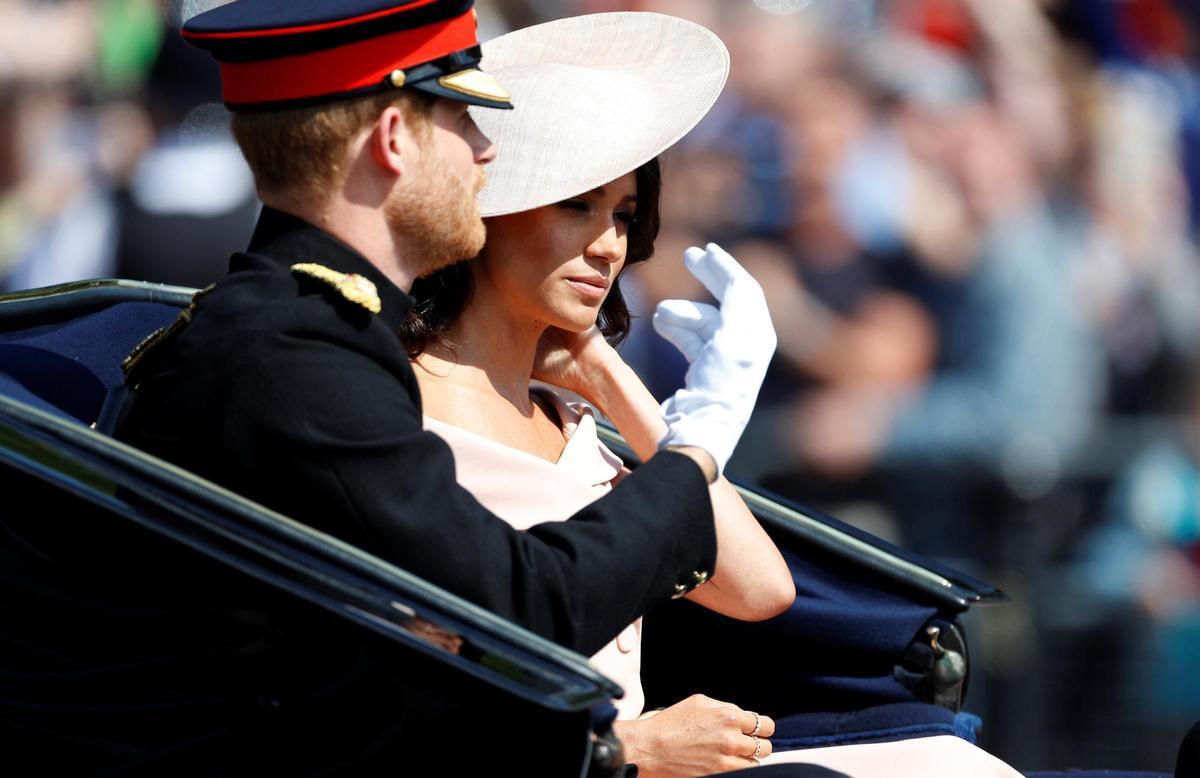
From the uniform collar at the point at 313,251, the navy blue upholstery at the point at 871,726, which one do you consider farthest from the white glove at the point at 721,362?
the navy blue upholstery at the point at 871,726

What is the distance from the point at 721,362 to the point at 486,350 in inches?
20.6

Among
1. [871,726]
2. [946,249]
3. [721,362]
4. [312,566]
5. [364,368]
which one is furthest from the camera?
[946,249]

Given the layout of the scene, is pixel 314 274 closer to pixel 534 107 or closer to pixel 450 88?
pixel 450 88

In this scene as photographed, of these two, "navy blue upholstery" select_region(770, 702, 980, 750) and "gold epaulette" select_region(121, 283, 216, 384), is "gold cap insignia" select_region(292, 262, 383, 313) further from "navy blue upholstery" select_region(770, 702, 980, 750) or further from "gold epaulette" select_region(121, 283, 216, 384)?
"navy blue upholstery" select_region(770, 702, 980, 750)

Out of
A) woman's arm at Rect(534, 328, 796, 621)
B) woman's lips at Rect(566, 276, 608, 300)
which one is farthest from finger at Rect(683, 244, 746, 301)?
woman's arm at Rect(534, 328, 796, 621)

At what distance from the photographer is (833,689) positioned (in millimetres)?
2811

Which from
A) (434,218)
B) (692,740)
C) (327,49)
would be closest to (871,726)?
(692,740)

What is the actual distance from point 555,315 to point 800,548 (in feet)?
2.10

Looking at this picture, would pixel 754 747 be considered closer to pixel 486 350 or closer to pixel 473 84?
pixel 486 350

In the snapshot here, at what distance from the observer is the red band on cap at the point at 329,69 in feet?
6.34

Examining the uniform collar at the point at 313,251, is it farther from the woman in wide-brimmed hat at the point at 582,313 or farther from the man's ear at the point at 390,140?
the woman in wide-brimmed hat at the point at 582,313

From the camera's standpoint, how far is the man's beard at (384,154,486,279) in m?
1.99

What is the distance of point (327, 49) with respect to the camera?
6.33 feet

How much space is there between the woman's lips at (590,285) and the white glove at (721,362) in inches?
4.5
